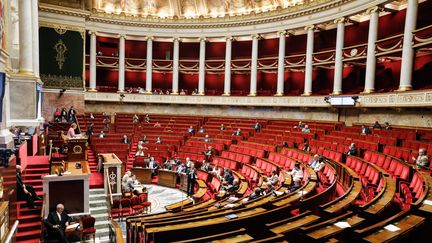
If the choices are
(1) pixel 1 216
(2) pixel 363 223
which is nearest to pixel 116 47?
(1) pixel 1 216

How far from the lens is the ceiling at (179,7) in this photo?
80.3 ft

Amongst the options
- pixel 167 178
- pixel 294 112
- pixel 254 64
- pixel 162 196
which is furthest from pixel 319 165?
pixel 254 64

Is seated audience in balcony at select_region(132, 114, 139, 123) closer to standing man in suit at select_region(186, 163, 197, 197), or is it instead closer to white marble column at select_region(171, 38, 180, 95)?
white marble column at select_region(171, 38, 180, 95)

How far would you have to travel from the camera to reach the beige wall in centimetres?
1412

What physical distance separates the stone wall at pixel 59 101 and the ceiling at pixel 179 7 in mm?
7199

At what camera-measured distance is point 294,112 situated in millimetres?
21234

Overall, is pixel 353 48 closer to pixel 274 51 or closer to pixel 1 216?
pixel 274 51

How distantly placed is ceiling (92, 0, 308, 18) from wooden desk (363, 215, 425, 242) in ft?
71.2

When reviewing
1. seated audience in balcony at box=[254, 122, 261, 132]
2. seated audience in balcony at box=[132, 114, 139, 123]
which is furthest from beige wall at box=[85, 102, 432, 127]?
seated audience in balcony at box=[254, 122, 261, 132]

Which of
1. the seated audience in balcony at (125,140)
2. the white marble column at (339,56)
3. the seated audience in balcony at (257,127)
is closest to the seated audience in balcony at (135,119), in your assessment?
the seated audience in balcony at (125,140)

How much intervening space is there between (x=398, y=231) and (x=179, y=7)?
81.6 ft

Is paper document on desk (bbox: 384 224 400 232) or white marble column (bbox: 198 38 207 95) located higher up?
white marble column (bbox: 198 38 207 95)

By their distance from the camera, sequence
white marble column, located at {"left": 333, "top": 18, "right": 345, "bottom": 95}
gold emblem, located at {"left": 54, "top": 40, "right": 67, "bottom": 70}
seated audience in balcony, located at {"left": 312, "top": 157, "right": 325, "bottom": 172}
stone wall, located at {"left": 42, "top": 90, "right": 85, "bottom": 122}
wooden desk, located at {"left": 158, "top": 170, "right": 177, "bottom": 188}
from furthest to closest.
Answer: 1. gold emblem, located at {"left": 54, "top": 40, "right": 67, "bottom": 70}
2. stone wall, located at {"left": 42, "top": 90, "right": 85, "bottom": 122}
3. white marble column, located at {"left": 333, "top": 18, "right": 345, "bottom": 95}
4. wooden desk, located at {"left": 158, "top": 170, "right": 177, "bottom": 188}
5. seated audience in balcony, located at {"left": 312, "top": 157, "right": 325, "bottom": 172}

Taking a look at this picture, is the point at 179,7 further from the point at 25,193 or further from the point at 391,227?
the point at 391,227
